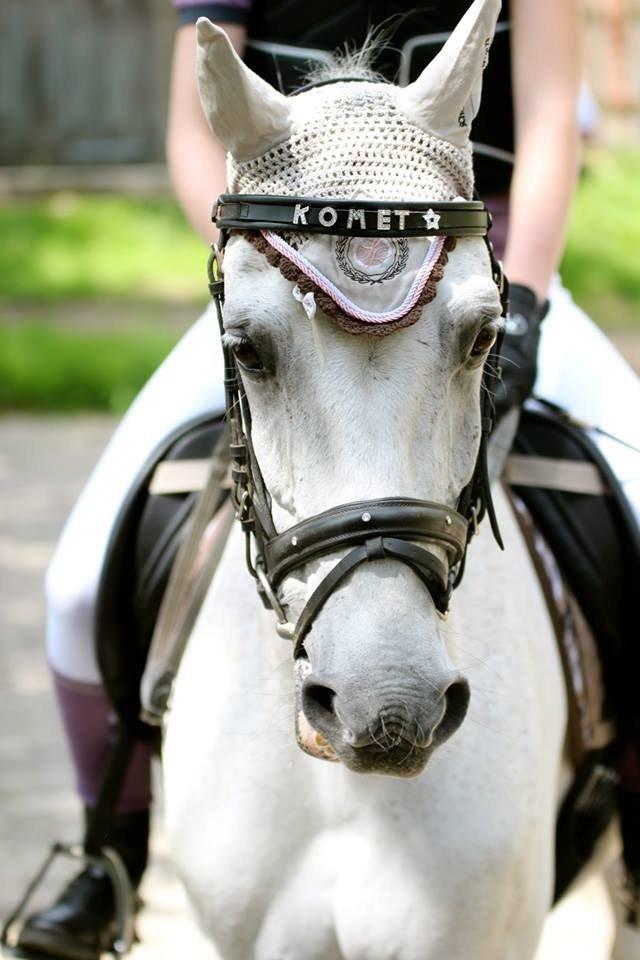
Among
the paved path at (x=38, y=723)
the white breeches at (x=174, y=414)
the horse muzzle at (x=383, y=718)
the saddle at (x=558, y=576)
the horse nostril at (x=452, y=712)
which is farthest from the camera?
the paved path at (x=38, y=723)

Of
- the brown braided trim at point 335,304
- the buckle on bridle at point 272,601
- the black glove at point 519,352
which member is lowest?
the buckle on bridle at point 272,601

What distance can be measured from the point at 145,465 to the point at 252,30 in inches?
39.7

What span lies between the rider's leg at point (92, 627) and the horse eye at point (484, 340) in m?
1.12

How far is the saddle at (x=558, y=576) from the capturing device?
2891 millimetres

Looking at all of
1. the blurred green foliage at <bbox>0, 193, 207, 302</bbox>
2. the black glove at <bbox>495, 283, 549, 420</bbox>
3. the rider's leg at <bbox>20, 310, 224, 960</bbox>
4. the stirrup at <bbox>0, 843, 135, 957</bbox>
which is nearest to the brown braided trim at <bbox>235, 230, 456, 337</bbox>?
the black glove at <bbox>495, 283, 549, 420</bbox>

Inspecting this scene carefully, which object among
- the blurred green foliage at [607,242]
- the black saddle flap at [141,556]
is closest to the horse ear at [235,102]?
the black saddle flap at [141,556]

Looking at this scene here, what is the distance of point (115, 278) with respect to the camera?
13664 mm

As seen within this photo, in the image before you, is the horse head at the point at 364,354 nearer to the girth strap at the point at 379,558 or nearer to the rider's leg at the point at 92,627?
the girth strap at the point at 379,558

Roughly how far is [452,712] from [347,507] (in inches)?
12.7

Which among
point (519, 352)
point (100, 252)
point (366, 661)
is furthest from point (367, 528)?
point (100, 252)

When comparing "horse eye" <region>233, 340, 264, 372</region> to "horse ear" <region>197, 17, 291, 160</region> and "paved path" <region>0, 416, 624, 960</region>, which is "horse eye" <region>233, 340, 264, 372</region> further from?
"paved path" <region>0, 416, 624, 960</region>

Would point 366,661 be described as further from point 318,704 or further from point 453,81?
point 453,81

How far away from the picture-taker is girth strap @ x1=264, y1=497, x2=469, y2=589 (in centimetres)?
195

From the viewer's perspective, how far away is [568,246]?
14297 mm
